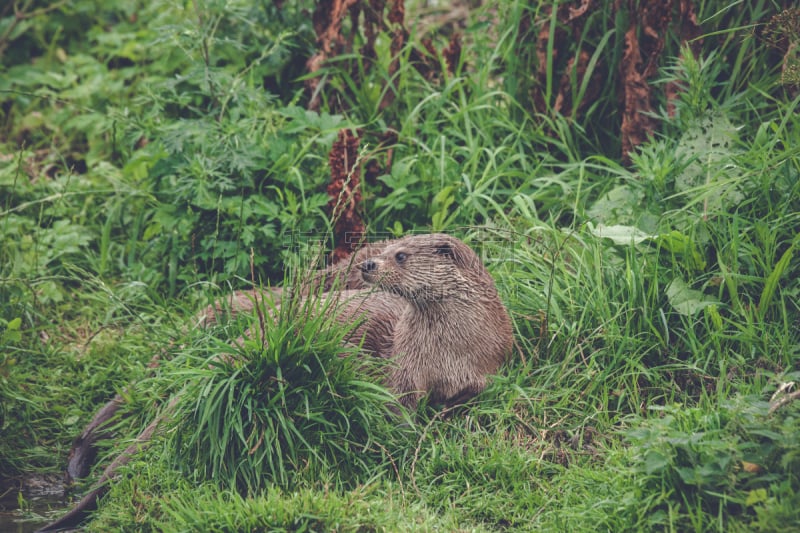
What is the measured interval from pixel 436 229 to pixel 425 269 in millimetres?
878

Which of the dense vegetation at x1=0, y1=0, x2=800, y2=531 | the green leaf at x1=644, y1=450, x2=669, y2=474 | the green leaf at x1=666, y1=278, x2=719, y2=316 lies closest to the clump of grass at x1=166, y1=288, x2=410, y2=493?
the dense vegetation at x1=0, y1=0, x2=800, y2=531

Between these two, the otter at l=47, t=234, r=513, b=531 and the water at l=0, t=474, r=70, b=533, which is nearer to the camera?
the water at l=0, t=474, r=70, b=533

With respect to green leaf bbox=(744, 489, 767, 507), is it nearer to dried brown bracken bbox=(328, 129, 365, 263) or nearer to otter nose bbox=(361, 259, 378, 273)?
otter nose bbox=(361, 259, 378, 273)

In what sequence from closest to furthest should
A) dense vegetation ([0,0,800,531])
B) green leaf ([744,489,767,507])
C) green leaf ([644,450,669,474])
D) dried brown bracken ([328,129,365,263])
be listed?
green leaf ([744,489,767,507]) → green leaf ([644,450,669,474]) → dense vegetation ([0,0,800,531]) → dried brown bracken ([328,129,365,263])

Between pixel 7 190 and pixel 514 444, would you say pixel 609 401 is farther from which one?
pixel 7 190

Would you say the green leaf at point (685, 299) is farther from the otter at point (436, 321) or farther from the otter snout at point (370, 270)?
the otter snout at point (370, 270)

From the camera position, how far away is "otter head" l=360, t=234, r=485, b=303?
3.50m

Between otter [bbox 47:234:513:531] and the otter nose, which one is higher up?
the otter nose

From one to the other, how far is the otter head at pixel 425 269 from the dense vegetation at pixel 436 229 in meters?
0.31

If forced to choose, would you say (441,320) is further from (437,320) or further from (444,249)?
(444,249)

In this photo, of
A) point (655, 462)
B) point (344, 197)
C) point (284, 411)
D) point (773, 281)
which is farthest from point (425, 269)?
point (773, 281)

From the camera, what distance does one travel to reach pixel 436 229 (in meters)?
4.38

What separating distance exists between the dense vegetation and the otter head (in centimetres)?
31

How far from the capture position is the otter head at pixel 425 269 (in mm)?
3502
